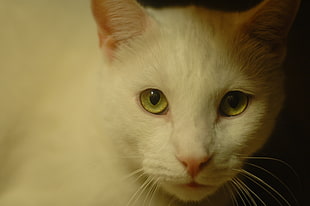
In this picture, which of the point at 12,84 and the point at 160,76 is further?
the point at 12,84

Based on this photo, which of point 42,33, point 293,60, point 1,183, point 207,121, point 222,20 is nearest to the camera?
point 207,121

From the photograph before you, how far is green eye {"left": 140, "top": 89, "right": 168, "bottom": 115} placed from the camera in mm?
1163

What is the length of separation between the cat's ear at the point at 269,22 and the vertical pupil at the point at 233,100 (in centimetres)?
19

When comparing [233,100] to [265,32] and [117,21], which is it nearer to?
[265,32]

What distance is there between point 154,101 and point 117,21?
281 mm

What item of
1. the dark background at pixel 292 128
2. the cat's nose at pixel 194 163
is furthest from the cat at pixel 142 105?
the dark background at pixel 292 128

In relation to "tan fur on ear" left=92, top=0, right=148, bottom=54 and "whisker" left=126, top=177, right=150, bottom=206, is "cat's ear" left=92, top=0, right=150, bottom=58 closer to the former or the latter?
"tan fur on ear" left=92, top=0, right=148, bottom=54

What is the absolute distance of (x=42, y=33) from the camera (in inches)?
61.2

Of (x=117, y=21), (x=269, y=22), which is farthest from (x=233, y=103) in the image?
(x=117, y=21)

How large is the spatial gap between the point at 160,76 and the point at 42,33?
0.64 metres

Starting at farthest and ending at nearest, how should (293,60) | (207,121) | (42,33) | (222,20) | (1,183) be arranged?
(293,60) → (42,33) → (1,183) → (222,20) → (207,121)

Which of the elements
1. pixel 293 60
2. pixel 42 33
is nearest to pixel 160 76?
pixel 42 33

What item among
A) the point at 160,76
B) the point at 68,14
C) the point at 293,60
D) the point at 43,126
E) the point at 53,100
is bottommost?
the point at 43,126

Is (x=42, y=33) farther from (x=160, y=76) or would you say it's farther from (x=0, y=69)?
(x=160, y=76)
